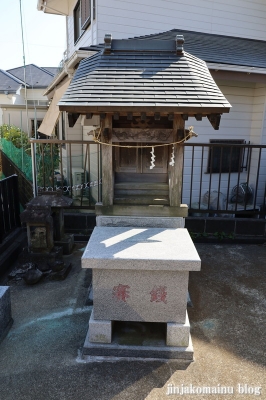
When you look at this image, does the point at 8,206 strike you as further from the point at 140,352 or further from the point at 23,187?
the point at 140,352

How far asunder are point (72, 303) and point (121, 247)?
1338mm

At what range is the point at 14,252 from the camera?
16.1 feet

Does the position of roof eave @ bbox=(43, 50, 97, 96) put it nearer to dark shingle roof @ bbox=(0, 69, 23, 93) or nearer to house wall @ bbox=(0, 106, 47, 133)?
house wall @ bbox=(0, 106, 47, 133)

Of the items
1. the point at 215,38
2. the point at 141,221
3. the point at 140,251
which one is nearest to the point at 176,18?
the point at 215,38

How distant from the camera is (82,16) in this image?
26.9ft

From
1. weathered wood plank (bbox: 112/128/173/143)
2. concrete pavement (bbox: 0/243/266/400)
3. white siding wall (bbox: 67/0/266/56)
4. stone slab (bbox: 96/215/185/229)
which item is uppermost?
white siding wall (bbox: 67/0/266/56)

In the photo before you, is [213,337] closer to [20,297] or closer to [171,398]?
[171,398]

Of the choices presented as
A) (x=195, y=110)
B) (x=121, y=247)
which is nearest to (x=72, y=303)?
(x=121, y=247)

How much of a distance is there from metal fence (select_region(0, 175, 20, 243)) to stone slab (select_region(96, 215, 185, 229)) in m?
2.18

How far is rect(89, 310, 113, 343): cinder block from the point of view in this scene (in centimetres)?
291

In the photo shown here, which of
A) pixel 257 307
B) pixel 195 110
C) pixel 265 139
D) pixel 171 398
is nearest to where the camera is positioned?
pixel 171 398

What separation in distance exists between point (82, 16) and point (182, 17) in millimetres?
2807

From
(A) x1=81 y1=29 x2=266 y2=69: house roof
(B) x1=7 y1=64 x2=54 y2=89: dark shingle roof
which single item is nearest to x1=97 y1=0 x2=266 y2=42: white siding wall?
(A) x1=81 y1=29 x2=266 y2=69: house roof

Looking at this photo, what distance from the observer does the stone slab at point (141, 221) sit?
362 cm
